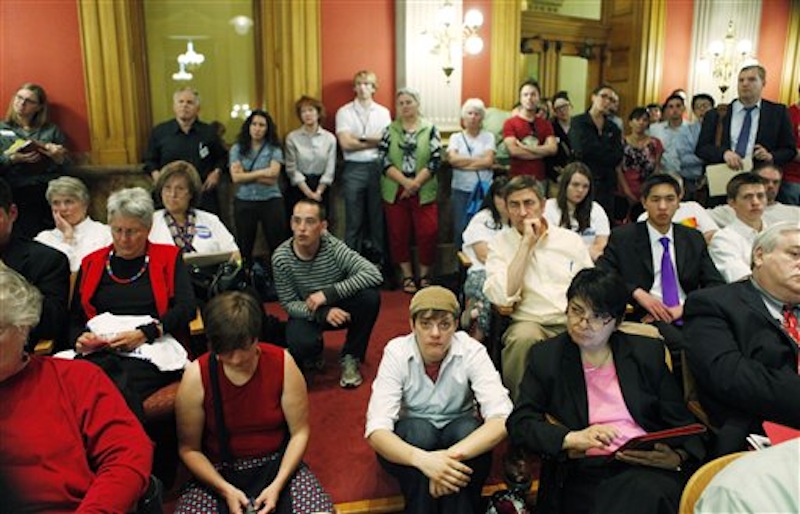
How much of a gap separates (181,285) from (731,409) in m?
2.10

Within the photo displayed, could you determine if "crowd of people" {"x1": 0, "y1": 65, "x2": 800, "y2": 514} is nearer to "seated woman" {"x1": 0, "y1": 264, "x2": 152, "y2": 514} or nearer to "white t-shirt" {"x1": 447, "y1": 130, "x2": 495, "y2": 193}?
"seated woman" {"x1": 0, "y1": 264, "x2": 152, "y2": 514}

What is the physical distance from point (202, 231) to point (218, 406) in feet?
5.22

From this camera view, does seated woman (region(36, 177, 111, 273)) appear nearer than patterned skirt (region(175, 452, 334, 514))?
No

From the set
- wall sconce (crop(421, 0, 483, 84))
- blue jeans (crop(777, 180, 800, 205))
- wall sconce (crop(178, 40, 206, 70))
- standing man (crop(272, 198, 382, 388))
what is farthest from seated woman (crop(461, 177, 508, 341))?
wall sconce (crop(178, 40, 206, 70))

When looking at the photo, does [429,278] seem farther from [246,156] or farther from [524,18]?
[524,18]

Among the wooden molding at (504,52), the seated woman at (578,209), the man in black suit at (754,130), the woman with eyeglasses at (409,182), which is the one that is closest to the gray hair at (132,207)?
the seated woman at (578,209)

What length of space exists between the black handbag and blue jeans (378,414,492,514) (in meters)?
0.36

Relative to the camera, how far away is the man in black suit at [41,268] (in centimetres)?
249

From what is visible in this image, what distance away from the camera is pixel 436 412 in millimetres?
2256

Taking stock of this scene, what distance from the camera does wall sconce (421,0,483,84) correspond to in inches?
217

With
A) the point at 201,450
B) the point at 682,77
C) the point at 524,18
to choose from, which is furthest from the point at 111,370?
the point at 682,77

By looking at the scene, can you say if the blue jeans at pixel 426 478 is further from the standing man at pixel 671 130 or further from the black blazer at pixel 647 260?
the standing man at pixel 671 130

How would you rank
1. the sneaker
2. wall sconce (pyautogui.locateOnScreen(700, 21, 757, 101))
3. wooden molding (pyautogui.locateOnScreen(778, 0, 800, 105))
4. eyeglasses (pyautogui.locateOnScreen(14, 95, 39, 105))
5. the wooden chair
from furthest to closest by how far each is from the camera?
wooden molding (pyautogui.locateOnScreen(778, 0, 800, 105))
wall sconce (pyautogui.locateOnScreen(700, 21, 757, 101))
eyeglasses (pyautogui.locateOnScreen(14, 95, 39, 105))
the sneaker
the wooden chair

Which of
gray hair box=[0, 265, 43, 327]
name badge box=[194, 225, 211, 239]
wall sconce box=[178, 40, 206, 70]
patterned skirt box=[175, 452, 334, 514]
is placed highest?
wall sconce box=[178, 40, 206, 70]
